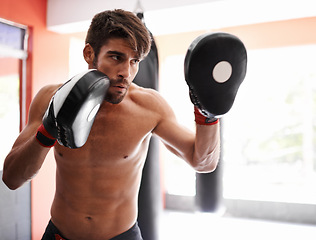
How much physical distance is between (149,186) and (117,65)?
954mm

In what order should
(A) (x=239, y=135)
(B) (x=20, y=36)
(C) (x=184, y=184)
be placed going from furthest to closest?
(C) (x=184, y=184)
(A) (x=239, y=135)
(B) (x=20, y=36)

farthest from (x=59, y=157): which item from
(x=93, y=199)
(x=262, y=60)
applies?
(x=262, y=60)

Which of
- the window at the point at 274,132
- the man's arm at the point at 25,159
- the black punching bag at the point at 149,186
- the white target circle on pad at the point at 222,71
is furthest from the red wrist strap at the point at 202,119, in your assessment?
the window at the point at 274,132

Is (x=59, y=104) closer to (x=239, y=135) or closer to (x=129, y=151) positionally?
(x=129, y=151)

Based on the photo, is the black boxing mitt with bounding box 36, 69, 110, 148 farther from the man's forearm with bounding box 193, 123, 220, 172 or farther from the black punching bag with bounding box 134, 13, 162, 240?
the black punching bag with bounding box 134, 13, 162, 240

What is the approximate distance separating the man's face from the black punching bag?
0.64m

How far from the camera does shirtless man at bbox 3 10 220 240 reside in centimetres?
124

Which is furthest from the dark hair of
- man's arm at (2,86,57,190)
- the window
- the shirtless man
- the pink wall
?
the window

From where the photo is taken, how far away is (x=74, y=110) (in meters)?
0.97

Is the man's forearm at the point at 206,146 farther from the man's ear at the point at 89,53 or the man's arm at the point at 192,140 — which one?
the man's ear at the point at 89,53

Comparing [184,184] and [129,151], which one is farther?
[184,184]

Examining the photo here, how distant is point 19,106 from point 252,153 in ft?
11.1

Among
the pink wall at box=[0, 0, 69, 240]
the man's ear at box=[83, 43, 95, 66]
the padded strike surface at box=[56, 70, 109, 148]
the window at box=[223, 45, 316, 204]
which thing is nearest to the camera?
the padded strike surface at box=[56, 70, 109, 148]

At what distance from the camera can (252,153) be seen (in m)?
5.05
